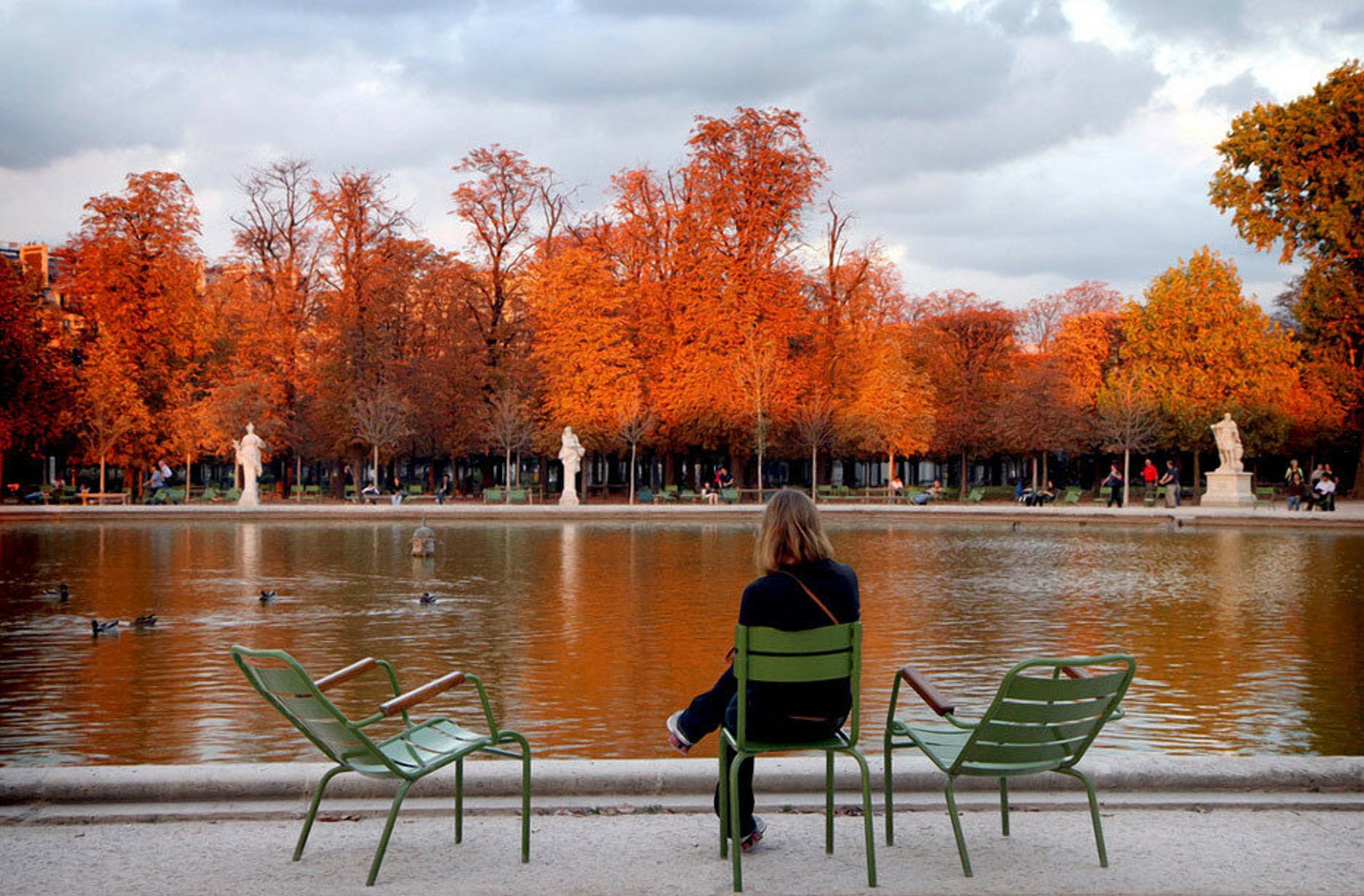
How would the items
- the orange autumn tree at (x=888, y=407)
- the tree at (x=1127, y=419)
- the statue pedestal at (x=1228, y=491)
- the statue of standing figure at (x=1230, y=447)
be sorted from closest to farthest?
1. the statue pedestal at (x=1228, y=491)
2. the statue of standing figure at (x=1230, y=447)
3. the tree at (x=1127, y=419)
4. the orange autumn tree at (x=888, y=407)

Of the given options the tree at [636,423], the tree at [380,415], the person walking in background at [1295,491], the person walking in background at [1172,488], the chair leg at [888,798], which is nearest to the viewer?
the chair leg at [888,798]

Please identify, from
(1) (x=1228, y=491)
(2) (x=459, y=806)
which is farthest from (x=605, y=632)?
(1) (x=1228, y=491)

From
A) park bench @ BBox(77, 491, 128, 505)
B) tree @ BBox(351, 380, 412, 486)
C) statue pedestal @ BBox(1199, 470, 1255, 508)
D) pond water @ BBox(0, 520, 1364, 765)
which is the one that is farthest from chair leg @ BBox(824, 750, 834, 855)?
park bench @ BBox(77, 491, 128, 505)

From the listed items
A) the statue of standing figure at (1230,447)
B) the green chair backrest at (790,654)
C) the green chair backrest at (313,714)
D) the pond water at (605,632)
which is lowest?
the pond water at (605,632)

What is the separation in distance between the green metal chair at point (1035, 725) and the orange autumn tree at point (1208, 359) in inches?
1971

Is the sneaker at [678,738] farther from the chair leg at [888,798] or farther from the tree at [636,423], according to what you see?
the tree at [636,423]

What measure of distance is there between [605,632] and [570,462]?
33.5 metres

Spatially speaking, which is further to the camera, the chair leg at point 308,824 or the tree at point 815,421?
the tree at point 815,421

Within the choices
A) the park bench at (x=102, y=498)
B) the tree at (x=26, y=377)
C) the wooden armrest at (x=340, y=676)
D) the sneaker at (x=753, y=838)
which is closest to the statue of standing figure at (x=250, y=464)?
the park bench at (x=102, y=498)

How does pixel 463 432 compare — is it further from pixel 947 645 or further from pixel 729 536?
pixel 947 645

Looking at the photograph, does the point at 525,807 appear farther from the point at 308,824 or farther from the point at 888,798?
the point at 888,798

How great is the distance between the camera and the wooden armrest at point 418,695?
16.0 feet

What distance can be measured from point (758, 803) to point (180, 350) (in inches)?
1900

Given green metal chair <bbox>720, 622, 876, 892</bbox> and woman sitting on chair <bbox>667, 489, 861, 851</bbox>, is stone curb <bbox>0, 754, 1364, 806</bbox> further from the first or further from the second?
green metal chair <bbox>720, 622, 876, 892</bbox>
